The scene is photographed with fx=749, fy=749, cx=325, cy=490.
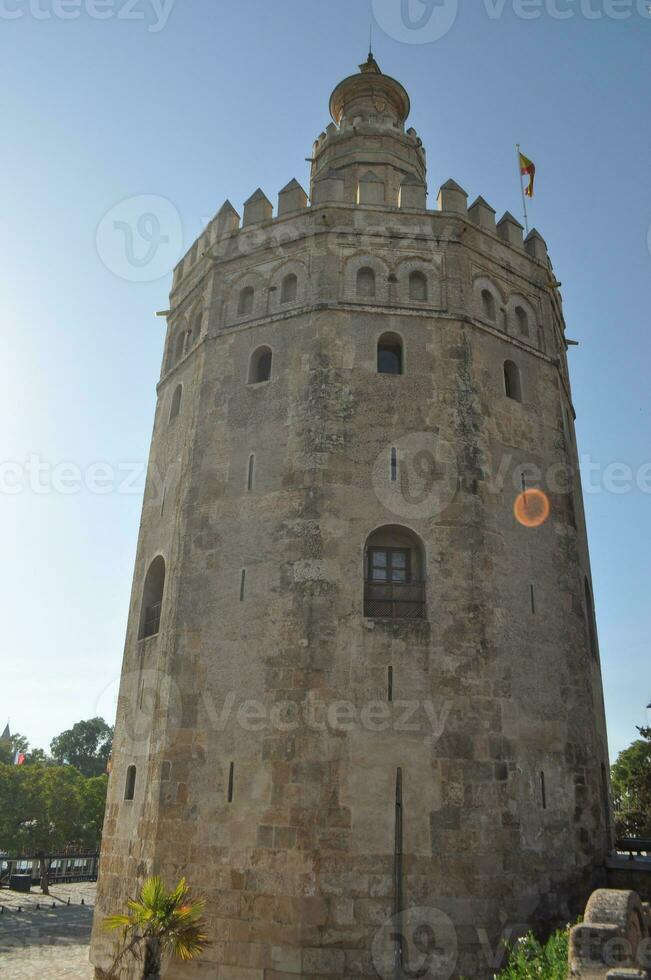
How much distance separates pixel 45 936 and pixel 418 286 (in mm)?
21116

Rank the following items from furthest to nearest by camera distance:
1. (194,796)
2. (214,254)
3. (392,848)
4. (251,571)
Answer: (214,254), (251,571), (194,796), (392,848)

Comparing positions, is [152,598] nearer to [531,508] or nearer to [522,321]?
[531,508]

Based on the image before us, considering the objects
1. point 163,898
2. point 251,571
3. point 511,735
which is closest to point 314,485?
point 251,571

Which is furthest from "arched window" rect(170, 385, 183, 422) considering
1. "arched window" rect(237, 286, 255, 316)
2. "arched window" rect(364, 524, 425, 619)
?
"arched window" rect(364, 524, 425, 619)

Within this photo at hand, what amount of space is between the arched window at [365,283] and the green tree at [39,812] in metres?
31.7

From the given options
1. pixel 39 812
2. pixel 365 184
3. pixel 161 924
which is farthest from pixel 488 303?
pixel 39 812

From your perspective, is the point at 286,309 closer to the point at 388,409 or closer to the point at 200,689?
the point at 388,409

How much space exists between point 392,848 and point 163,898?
11.4ft

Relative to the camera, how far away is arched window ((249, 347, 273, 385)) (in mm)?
15703

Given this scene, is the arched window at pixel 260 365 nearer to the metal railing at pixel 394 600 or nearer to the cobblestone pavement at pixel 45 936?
the metal railing at pixel 394 600

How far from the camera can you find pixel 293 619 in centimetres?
1288

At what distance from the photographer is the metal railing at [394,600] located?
13172mm

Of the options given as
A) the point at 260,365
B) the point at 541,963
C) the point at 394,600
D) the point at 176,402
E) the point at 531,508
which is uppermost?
the point at 176,402

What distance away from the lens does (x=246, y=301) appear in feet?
55.2
